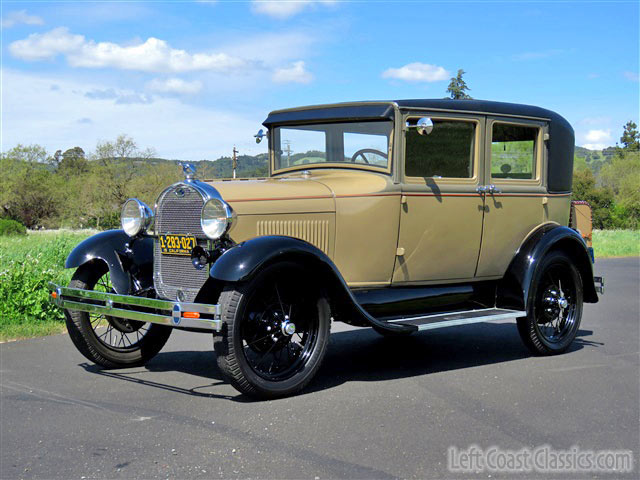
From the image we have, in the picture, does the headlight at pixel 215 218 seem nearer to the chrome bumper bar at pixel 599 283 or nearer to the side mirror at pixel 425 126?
the side mirror at pixel 425 126

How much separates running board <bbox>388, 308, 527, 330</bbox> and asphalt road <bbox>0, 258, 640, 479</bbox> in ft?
1.39

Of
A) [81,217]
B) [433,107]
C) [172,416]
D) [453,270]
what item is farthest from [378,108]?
[81,217]

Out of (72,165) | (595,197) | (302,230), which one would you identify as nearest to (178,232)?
(302,230)

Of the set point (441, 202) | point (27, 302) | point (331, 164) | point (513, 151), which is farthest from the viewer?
point (27, 302)

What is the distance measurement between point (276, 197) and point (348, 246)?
74cm

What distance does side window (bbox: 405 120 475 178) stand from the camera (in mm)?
5945

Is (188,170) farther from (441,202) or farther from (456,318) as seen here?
(456,318)

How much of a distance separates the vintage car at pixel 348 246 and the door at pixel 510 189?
16 millimetres

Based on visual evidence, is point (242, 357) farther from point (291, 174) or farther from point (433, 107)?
point (433, 107)

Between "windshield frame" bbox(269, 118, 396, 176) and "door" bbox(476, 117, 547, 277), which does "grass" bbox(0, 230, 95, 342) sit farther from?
"door" bbox(476, 117, 547, 277)

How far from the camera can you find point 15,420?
4402 millimetres

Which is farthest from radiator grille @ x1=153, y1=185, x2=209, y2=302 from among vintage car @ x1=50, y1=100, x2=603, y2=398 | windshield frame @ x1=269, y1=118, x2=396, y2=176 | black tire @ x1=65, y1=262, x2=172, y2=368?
windshield frame @ x1=269, y1=118, x2=396, y2=176

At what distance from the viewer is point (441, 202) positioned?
6020mm

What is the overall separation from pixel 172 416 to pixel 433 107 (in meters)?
3.38
